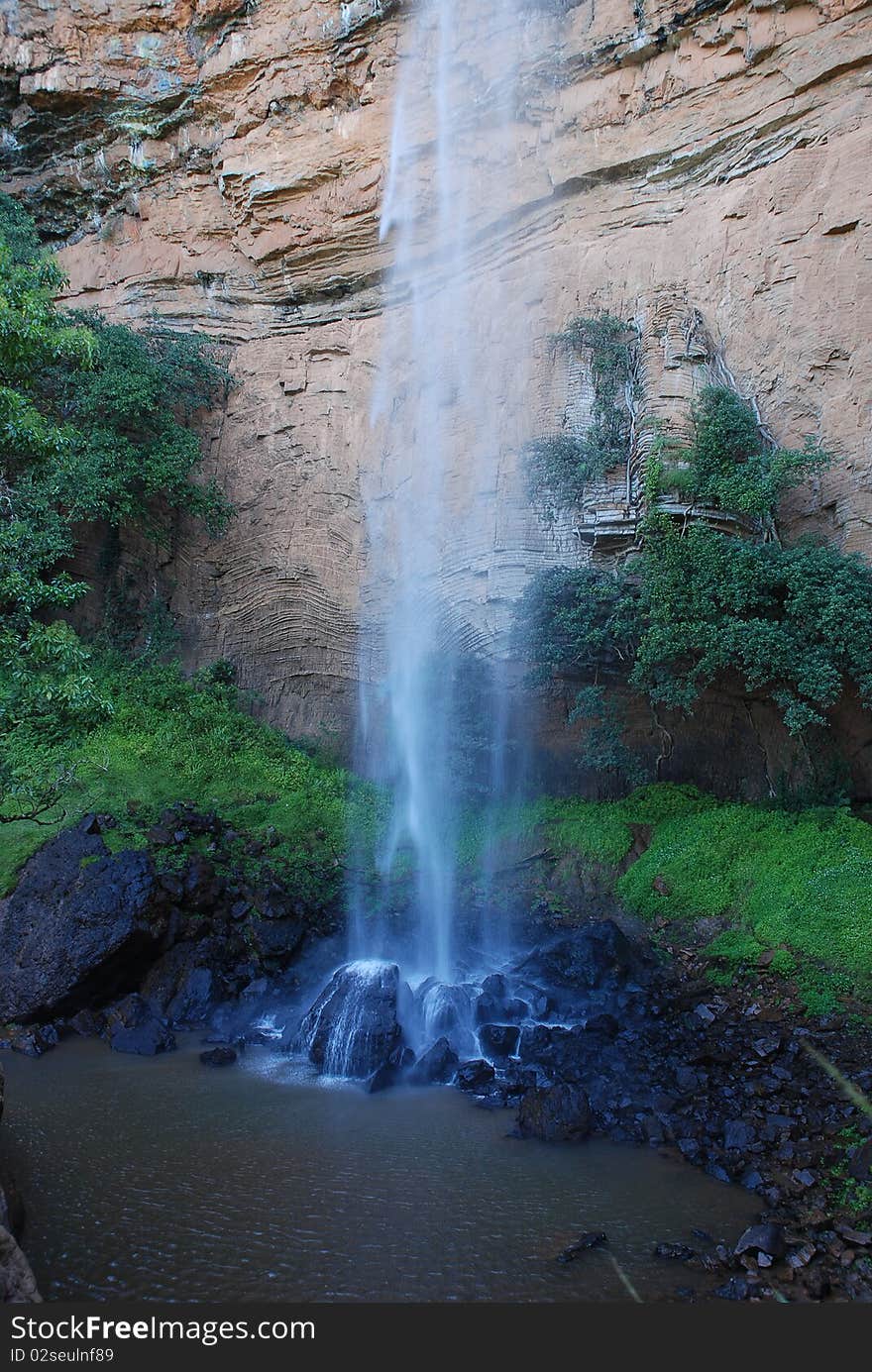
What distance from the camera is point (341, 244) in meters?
17.3

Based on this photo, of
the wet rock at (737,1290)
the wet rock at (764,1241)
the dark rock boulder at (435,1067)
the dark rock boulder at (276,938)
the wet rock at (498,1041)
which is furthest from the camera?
the dark rock boulder at (276,938)

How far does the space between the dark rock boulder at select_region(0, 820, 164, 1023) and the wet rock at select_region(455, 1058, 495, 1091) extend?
4.09 meters

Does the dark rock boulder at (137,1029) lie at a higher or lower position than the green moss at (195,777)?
lower

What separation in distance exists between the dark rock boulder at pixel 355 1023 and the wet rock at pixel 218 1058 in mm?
790

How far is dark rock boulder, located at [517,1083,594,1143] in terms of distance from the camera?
673 cm

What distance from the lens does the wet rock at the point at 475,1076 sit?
25.6 ft

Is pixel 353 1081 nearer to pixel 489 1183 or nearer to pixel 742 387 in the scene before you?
pixel 489 1183

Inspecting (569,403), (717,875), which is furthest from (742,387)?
(717,875)

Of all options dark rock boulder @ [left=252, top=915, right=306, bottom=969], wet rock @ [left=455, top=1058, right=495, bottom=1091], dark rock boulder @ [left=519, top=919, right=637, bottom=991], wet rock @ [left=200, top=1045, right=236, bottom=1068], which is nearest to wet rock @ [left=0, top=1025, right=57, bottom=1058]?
wet rock @ [left=200, top=1045, right=236, bottom=1068]

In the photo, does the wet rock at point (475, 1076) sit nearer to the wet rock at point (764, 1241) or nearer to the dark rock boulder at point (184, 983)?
the wet rock at point (764, 1241)

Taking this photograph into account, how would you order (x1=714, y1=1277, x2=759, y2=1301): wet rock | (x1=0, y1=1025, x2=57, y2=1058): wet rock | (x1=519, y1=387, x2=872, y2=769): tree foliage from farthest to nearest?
(x1=519, y1=387, x2=872, y2=769): tree foliage, (x1=0, y1=1025, x2=57, y2=1058): wet rock, (x1=714, y1=1277, x2=759, y2=1301): wet rock

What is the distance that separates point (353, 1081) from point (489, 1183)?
235cm

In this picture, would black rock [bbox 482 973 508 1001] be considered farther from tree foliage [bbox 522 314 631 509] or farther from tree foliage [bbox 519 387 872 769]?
tree foliage [bbox 522 314 631 509]

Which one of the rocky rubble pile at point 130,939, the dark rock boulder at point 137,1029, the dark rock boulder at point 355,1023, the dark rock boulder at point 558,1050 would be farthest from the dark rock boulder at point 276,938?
the dark rock boulder at point 558,1050
